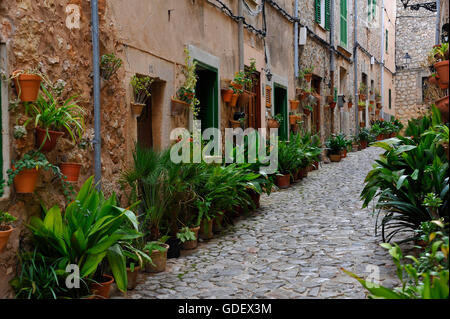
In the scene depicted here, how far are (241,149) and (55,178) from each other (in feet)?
11.9

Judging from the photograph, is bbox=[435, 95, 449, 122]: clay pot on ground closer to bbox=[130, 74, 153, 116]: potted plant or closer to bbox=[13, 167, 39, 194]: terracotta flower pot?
bbox=[13, 167, 39, 194]: terracotta flower pot

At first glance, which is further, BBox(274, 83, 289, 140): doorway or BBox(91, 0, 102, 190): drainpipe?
BBox(274, 83, 289, 140): doorway

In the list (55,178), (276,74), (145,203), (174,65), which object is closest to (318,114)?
(276,74)

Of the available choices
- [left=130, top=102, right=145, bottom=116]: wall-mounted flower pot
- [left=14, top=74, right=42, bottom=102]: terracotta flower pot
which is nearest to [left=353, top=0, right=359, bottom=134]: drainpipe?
[left=130, top=102, right=145, bottom=116]: wall-mounted flower pot

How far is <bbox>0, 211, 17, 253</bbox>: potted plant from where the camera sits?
3152mm

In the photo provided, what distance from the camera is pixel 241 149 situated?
7180 millimetres

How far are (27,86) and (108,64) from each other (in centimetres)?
132

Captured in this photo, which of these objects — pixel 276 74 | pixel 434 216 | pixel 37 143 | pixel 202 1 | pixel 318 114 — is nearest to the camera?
pixel 37 143

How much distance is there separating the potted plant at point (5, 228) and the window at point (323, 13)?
11.2 metres

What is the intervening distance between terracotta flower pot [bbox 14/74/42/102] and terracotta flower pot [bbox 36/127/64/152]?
0.26 m

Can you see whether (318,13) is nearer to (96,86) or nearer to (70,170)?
(96,86)

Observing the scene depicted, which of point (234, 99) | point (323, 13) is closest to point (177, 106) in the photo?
point (234, 99)

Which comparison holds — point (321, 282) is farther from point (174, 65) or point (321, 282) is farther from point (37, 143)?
point (174, 65)

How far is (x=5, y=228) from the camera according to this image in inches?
130
